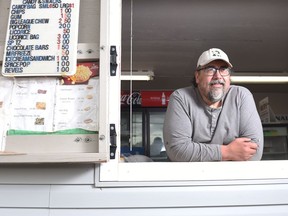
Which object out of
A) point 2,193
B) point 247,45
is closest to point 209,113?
point 2,193

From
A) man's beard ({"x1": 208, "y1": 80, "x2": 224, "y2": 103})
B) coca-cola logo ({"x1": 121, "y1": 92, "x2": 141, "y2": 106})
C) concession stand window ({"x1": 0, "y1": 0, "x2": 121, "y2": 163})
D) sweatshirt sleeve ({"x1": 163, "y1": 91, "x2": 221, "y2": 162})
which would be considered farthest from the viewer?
coca-cola logo ({"x1": 121, "y1": 92, "x2": 141, "y2": 106})

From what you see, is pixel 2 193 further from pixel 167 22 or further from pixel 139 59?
pixel 139 59

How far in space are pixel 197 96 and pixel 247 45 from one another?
3.07m

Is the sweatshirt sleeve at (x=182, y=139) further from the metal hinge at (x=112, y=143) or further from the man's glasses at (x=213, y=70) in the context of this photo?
the metal hinge at (x=112, y=143)

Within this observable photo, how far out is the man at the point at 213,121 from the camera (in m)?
1.79

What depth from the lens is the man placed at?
5.87 feet

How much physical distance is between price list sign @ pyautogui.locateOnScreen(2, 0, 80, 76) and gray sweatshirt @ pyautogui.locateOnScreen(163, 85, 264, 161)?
2.27 feet

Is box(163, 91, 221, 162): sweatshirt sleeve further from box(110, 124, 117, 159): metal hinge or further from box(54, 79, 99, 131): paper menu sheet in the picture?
box(54, 79, 99, 131): paper menu sheet

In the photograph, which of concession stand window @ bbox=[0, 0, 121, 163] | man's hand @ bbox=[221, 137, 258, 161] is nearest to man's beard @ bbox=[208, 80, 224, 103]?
man's hand @ bbox=[221, 137, 258, 161]

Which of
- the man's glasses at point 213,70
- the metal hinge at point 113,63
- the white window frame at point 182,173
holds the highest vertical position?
the man's glasses at point 213,70

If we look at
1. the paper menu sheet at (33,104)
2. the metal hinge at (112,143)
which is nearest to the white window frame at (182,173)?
the metal hinge at (112,143)

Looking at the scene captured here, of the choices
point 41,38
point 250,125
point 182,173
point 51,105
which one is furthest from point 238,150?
point 41,38

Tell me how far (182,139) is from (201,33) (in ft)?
9.24

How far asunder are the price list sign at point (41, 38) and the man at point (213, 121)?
2.33 ft
